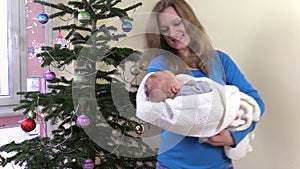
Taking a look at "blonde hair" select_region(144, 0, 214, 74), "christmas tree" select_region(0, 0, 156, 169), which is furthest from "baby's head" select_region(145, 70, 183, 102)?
"christmas tree" select_region(0, 0, 156, 169)

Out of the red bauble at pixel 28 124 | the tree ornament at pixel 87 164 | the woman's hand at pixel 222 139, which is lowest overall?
the tree ornament at pixel 87 164

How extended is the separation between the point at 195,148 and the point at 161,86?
0.27m

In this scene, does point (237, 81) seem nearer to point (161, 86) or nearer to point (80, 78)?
point (161, 86)

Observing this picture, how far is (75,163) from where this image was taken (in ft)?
4.64

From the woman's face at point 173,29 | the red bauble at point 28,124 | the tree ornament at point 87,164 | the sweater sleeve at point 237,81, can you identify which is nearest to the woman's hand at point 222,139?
the sweater sleeve at point 237,81

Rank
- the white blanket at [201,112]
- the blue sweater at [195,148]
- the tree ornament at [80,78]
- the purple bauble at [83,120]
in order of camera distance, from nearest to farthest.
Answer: the white blanket at [201,112] → the blue sweater at [195,148] → the purple bauble at [83,120] → the tree ornament at [80,78]

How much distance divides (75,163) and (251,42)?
1060 mm

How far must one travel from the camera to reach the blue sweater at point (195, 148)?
1018 mm

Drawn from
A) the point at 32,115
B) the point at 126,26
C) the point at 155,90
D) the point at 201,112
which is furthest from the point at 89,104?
the point at 201,112

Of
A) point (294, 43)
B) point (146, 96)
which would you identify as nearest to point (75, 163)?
point (146, 96)

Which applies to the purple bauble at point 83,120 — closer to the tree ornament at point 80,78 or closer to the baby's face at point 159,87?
the tree ornament at point 80,78

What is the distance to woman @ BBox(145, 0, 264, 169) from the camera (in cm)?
102

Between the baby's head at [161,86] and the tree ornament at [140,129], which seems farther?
the tree ornament at [140,129]

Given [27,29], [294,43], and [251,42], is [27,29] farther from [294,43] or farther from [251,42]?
[294,43]
